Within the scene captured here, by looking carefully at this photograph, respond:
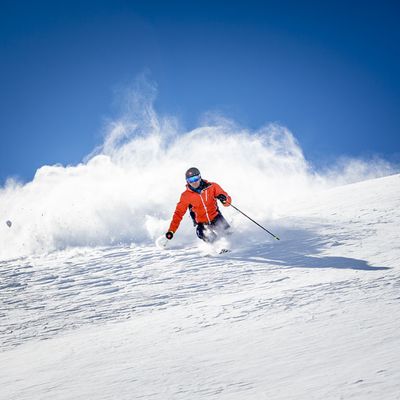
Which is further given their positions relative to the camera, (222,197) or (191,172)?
(222,197)

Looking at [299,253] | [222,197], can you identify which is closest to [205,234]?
[222,197]

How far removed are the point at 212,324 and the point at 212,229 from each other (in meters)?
4.45

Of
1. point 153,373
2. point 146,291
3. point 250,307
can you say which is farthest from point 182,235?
point 153,373

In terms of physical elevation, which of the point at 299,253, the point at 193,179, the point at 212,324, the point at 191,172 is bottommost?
the point at 212,324

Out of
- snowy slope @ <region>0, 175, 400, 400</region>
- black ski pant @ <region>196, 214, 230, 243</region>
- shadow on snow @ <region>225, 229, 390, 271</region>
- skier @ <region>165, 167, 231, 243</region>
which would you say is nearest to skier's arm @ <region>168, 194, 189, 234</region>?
skier @ <region>165, 167, 231, 243</region>

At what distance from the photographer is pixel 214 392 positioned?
205cm

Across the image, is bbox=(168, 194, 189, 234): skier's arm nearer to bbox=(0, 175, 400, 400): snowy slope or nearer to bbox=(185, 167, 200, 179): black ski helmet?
bbox=(185, 167, 200, 179): black ski helmet

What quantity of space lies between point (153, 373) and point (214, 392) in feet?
1.81

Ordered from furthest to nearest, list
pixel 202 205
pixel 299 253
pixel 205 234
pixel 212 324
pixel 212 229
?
pixel 202 205 < pixel 212 229 < pixel 205 234 < pixel 299 253 < pixel 212 324

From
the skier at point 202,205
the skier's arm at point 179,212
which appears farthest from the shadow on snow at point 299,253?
the skier's arm at point 179,212

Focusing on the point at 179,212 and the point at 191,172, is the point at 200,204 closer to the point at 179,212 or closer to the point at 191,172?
the point at 179,212

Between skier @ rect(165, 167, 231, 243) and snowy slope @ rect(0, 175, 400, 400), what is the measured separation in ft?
3.98

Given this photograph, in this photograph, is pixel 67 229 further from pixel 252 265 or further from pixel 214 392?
pixel 214 392

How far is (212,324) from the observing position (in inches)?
125
